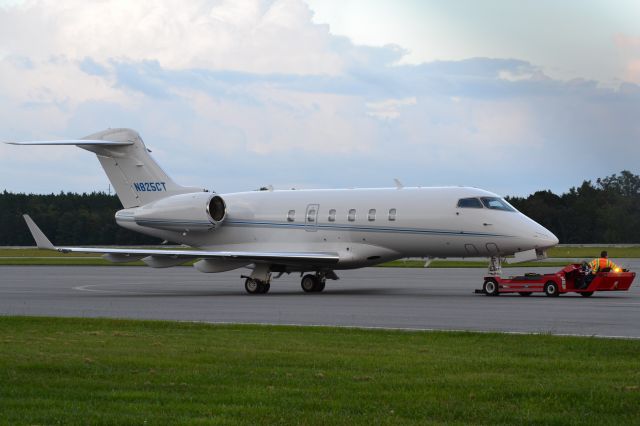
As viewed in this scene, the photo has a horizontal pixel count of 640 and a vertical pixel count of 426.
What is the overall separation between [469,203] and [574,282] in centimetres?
406

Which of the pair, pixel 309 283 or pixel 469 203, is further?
pixel 309 283

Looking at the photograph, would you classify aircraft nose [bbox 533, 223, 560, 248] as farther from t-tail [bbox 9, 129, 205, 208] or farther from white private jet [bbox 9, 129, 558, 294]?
t-tail [bbox 9, 129, 205, 208]

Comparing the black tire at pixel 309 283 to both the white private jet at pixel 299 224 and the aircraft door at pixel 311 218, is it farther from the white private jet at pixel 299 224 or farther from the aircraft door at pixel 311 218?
the aircraft door at pixel 311 218

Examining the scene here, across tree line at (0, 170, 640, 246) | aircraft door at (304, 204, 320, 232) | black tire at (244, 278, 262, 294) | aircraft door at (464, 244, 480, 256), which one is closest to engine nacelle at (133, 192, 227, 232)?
aircraft door at (304, 204, 320, 232)

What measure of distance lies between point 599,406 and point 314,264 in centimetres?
2224

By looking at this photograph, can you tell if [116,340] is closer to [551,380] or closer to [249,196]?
[551,380]

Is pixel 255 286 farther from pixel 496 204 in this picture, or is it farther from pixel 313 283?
pixel 496 204

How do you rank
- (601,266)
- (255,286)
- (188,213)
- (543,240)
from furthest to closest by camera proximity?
(188,213) → (255,286) → (543,240) → (601,266)

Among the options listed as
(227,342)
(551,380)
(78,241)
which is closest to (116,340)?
(227,342)

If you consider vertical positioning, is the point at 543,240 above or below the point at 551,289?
above

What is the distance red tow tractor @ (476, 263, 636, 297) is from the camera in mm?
26781

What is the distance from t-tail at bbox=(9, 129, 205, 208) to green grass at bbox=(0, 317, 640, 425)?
67.1 ft

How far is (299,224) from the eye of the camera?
32812 mm

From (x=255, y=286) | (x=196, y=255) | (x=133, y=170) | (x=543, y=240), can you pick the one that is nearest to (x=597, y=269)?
(x=543, y=240)
